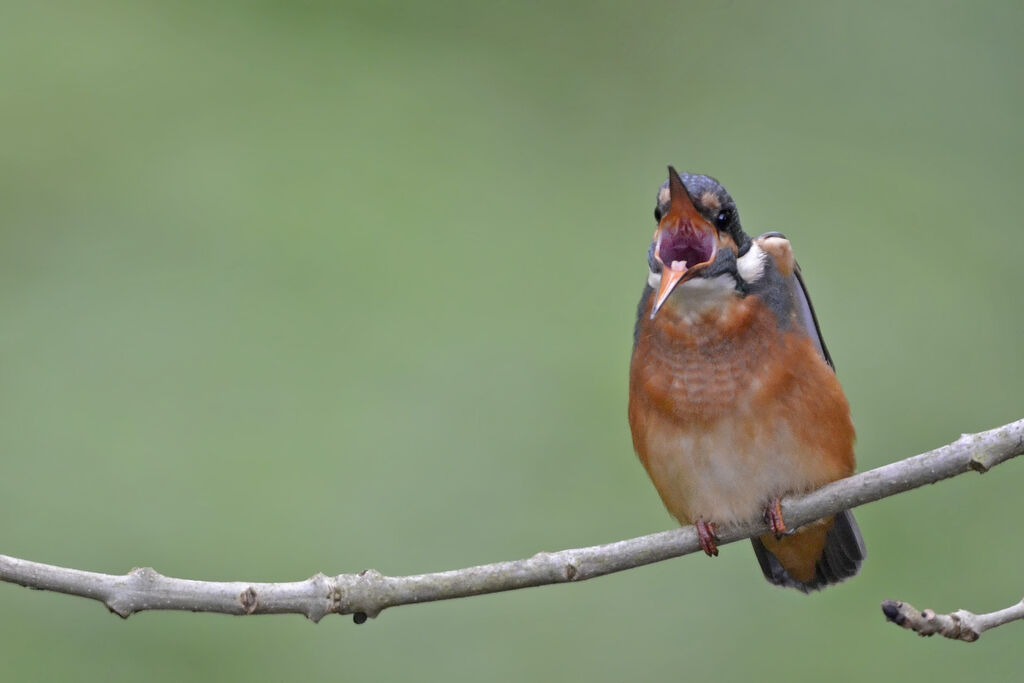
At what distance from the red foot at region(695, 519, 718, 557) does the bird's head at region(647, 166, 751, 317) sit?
15.7 inches

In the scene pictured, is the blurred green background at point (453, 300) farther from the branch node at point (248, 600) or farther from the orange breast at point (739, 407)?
the branch node at point (248, 600)

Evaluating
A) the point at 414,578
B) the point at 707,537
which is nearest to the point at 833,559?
the point at 707,537

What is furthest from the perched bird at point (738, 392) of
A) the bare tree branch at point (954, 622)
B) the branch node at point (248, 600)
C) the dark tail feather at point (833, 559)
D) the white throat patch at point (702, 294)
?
the branch node at point (248, 600)

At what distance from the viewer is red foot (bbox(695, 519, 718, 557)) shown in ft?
6.53

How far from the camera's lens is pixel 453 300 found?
4.15m

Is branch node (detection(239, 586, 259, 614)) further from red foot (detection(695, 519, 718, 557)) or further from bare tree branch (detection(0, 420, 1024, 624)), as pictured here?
red foot (detection(695, 519, 718, 557))

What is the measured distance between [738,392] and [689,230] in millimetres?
323

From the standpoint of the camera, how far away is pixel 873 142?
4539 mm

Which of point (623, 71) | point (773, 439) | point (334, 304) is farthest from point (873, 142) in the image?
point (773, 439)

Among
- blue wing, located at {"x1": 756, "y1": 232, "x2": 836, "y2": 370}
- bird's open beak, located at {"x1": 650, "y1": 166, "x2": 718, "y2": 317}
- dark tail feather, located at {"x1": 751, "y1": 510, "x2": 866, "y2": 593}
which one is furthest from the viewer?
dark tail feather, located at {"x1": 751, "y1": 510, "x2": 866, "y2": 593}

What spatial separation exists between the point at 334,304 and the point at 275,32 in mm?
1412

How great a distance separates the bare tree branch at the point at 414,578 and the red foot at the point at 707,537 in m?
0.13

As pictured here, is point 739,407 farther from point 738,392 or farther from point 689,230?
point 689,230

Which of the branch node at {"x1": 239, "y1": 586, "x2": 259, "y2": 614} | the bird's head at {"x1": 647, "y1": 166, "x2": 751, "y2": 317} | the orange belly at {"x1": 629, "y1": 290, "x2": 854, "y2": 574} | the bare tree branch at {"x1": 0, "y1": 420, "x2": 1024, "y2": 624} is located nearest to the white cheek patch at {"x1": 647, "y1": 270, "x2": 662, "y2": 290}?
the bird's head at {"x1": 647, "y1": 166, "x2": 751, "y2": 317}
